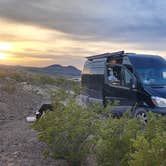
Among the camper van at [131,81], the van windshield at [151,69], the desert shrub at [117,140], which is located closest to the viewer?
the desert shrub at [117,140]


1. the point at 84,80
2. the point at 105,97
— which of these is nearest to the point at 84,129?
the point at 105,97

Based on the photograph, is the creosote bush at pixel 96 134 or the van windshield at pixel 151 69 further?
the van windshield at pixel 151 69

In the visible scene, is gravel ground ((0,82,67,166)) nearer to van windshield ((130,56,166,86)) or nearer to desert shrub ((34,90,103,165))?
desert shrub ((34,90,103,165))

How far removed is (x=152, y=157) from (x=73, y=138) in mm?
2820

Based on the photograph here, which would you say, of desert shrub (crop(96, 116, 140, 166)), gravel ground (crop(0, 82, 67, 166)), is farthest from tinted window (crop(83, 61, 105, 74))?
desert shrub (crop(96, 116, 140, 166))

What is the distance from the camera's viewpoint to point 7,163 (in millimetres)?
8266

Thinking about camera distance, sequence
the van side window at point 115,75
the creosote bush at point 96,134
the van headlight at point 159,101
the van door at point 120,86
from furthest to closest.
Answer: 1. the van side window at point 115,75
2. the van door at point 120,86
3. the van headlight at point 159,101
4. the creosote bush at point 96,134

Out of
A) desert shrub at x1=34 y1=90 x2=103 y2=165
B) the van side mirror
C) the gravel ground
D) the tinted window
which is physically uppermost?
the tinted window

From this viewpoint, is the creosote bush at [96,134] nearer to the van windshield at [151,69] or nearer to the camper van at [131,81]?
the camper van at [131,81]

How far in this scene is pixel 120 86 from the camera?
46.4ft

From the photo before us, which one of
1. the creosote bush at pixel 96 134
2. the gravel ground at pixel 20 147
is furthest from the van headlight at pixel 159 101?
the creosote bush at pixel 96 134

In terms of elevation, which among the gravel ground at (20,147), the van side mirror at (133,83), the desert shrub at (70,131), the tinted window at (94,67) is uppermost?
the tinted window at (94,67)

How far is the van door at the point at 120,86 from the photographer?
13.6m

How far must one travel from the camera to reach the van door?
13570 mm
